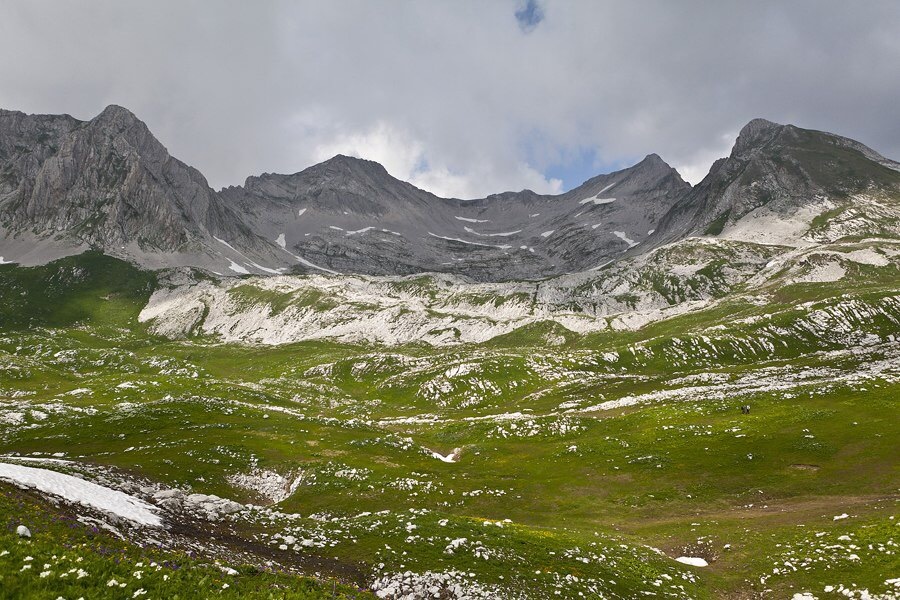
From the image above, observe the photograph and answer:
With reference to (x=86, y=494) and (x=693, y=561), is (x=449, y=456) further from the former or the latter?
(x=86, y=494)

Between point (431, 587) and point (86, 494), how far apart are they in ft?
65.0

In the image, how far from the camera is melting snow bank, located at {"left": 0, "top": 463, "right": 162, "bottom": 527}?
22500mm

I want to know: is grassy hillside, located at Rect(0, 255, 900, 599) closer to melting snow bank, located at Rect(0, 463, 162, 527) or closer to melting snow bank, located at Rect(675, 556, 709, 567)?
melting snow bank, located at Rect(675, 556, 709, 567)

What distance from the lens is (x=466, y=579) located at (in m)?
21.8

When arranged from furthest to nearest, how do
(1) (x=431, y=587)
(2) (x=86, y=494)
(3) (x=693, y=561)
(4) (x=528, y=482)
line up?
1. (4) (x=528, y=482)
2. (3) (x=693, y=561)
3. (2) (x=86, y=494)
4. (1) (x=431, y=587)

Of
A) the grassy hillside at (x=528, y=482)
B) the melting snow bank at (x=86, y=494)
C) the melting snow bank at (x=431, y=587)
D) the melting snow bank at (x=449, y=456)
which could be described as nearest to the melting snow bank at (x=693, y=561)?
the grassy hillside at (x=528, y=482)

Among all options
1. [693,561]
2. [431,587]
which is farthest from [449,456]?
[431,587]

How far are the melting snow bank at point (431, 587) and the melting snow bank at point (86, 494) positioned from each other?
1255 centimetres

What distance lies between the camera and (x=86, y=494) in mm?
24562

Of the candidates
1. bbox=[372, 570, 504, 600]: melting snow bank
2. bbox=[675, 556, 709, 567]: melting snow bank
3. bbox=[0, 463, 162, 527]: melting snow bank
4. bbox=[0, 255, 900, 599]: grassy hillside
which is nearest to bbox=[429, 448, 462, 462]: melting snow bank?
bbox=[0, 255, 900, 599]: grassy hillside

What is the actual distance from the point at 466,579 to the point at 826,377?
95224 millimetres

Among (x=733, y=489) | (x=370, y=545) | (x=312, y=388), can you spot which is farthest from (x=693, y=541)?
(x=312, y=388)

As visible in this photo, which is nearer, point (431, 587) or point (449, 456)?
point (431, 587)

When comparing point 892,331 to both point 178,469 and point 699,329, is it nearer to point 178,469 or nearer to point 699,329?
point 699,329
